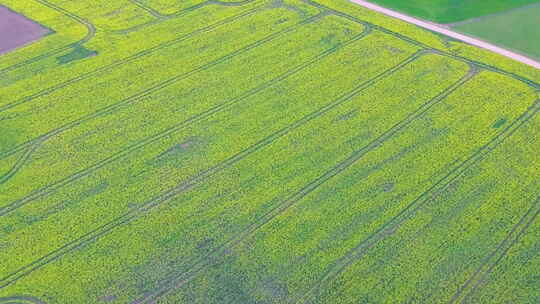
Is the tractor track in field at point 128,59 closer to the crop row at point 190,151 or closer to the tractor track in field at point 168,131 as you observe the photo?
the tractor track in field at point 168,131

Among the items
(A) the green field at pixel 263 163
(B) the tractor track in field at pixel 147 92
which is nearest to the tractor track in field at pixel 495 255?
(A) the green field at pixel 263 163

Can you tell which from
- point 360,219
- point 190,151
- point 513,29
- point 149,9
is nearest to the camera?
point 360,219

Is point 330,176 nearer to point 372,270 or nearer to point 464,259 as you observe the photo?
point 372,270

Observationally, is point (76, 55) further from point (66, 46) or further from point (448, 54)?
point (448, 54)

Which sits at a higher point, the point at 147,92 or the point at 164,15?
the point at 164,15

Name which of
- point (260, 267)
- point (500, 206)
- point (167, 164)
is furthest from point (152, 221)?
point (500, 206)

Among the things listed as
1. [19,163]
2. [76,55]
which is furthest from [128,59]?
[19,163]
